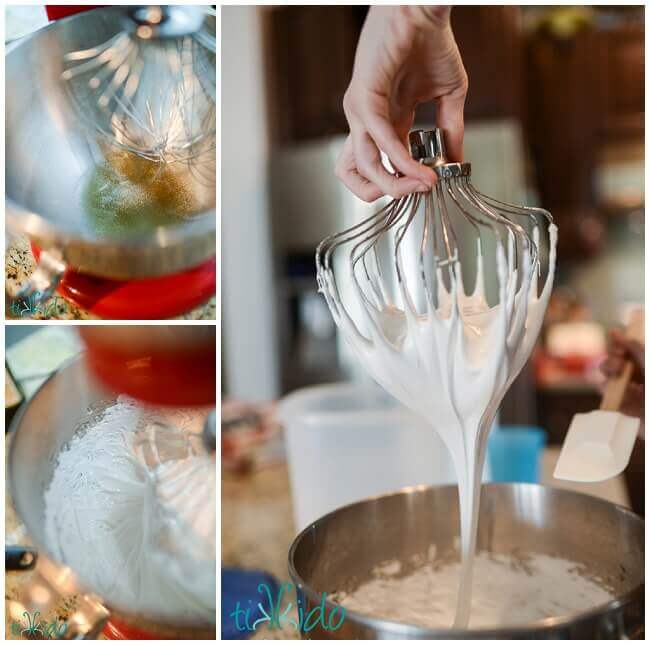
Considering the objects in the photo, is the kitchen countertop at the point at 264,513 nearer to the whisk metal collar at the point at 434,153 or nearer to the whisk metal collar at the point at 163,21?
the whisk metal collar at the point at 434,153

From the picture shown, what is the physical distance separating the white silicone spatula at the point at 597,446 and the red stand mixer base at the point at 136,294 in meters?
0.36

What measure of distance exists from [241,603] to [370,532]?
14 cm

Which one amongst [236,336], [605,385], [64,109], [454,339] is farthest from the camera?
[236,336]

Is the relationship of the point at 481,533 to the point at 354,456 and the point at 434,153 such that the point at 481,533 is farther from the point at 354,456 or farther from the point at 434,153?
the point at 434,153

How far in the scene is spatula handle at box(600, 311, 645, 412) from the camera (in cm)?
73

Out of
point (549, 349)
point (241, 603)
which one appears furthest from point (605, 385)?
point (549, 349)

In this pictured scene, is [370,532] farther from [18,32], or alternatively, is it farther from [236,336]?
[236,336]

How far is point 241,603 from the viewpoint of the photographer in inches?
25.9

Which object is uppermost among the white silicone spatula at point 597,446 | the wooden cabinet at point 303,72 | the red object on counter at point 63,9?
the wooden cabinet at point 303,72

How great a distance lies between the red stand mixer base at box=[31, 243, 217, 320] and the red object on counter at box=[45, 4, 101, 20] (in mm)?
206

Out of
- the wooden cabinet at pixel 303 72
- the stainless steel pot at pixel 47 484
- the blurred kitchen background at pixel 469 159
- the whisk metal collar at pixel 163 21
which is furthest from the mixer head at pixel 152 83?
the wooden cabinet at pixel 303 72

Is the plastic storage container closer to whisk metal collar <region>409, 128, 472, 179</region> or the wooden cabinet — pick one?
whisk metal collar <region>409, 128, 472, 179</region>

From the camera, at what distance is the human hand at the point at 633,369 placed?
2.34ft

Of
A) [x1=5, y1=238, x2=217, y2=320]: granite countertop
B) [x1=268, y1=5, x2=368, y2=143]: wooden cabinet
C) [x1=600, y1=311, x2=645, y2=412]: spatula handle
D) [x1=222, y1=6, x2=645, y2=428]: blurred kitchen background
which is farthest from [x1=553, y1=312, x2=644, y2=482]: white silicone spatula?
[x1=268, y1=5, x2=368, y2=143]: wooden cabinet
